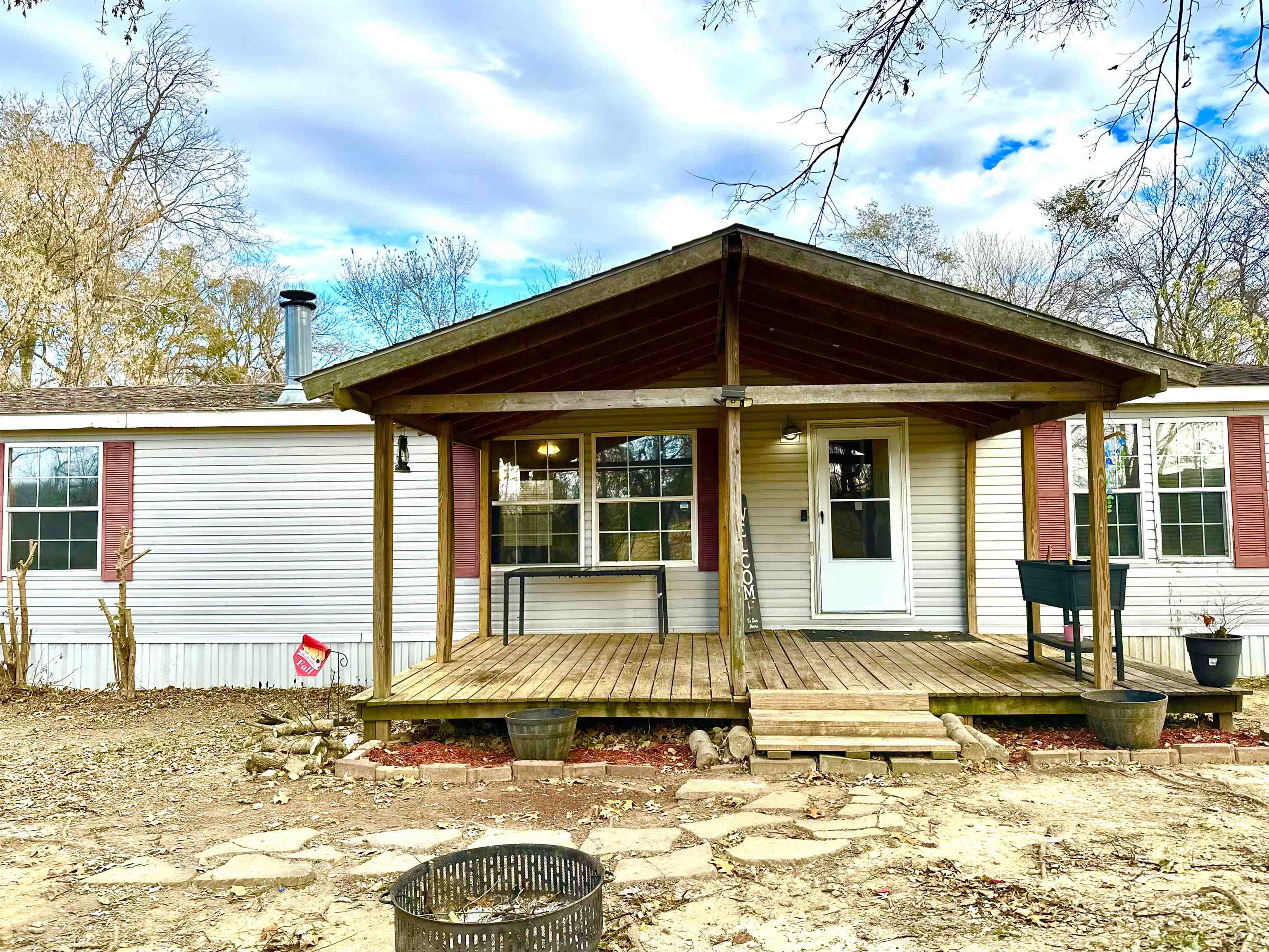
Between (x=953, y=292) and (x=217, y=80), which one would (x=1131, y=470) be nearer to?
(x=953, y=292)

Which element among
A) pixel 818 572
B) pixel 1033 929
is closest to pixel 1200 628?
pixel 818 572

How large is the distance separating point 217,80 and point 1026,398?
42.5ft

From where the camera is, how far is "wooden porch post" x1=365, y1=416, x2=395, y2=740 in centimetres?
552

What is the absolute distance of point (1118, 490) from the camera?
313 inches

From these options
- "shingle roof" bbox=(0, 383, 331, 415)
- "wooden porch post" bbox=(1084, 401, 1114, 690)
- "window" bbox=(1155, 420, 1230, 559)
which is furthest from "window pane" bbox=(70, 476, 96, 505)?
"window" bbox=(1155, 420, 1230, 559)

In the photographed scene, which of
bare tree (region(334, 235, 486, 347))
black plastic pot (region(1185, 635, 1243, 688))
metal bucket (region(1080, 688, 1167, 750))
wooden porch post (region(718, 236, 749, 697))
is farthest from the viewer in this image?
bare tree (region(334, 235, 486, 347))

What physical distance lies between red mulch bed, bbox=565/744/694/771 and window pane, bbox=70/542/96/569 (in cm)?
601

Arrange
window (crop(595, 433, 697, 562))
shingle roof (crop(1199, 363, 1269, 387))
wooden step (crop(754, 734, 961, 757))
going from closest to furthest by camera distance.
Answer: wooden step (crop(754, 734, 961, 757)) → shingle roof (crop(1199, 363, 1269, 387)) → window (crop(595, 433, 697, 562))

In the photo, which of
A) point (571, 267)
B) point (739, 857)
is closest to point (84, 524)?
point (739, 857)

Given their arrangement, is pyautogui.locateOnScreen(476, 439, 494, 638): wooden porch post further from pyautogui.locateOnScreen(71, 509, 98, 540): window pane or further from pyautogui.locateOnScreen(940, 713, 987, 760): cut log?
pyautogui.locateOnScreen(940, 713, 987, 760): cut log

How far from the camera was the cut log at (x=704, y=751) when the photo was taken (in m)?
5.03

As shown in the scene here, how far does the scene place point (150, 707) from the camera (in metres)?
7.61

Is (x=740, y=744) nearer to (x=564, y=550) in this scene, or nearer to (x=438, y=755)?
(x=438, y=755)

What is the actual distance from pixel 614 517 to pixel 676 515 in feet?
1.94
